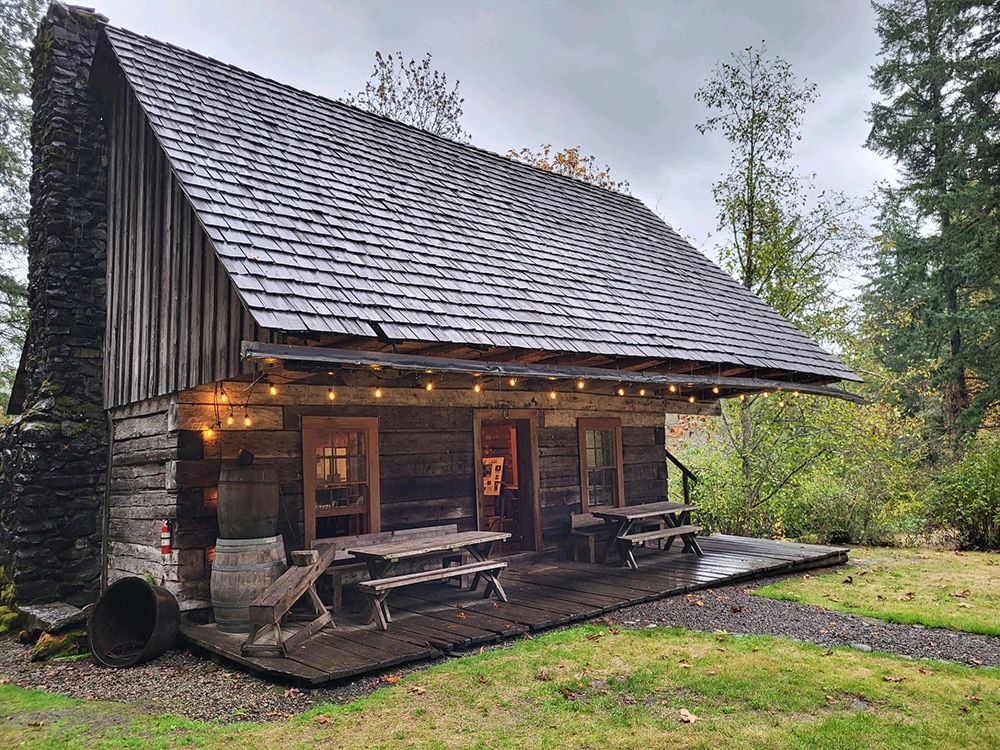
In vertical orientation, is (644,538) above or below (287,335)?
below

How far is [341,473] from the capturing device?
727 centimetres

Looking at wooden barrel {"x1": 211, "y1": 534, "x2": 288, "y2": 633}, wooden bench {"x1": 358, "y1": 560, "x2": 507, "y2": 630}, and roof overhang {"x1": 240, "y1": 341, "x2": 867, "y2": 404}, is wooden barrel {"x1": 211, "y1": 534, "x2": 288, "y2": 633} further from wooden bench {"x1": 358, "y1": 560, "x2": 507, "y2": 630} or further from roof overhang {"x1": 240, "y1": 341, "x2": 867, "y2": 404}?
roof overhang {"x1": 240, "y1": 341, "x2": 867, "y2": 404}

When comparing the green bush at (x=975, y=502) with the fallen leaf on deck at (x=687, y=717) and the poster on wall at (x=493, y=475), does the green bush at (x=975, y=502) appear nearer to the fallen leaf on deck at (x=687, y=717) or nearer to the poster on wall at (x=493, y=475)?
the poster on wall at (x=493, y=475)

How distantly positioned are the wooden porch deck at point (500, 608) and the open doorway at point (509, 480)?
2.14 feet

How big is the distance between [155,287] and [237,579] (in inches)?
127

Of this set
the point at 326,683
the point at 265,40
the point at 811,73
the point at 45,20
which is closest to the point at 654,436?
the point at 326,683

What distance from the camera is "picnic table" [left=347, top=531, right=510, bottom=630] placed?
6.09 m

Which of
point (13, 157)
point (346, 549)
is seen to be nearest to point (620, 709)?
point (346, 549)

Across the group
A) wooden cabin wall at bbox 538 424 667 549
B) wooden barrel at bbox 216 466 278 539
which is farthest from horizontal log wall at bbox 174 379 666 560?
wooden barrel at bbox 216 466 278 539

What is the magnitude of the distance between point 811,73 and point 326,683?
50.4 feet

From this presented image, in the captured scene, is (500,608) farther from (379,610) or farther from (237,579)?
(237,579)

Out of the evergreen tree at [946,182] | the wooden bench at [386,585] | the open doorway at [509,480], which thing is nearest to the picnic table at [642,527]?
the open doorway at [509,480]

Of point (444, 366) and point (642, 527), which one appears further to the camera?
point (642, 527)

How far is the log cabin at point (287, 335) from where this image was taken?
624cm
